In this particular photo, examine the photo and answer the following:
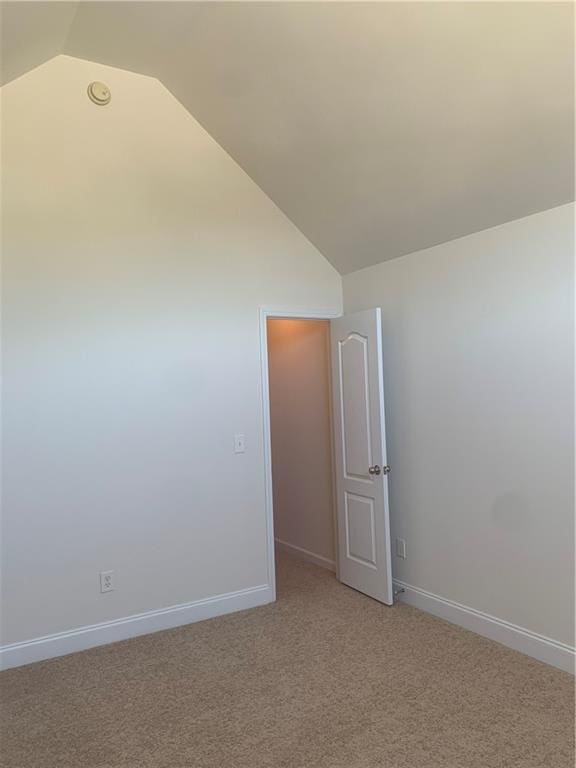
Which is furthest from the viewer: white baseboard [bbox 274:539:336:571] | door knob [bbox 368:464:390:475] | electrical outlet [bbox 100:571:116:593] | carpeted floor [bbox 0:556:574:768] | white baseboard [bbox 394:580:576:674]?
white baseboard [bbox 274:539:336:571]

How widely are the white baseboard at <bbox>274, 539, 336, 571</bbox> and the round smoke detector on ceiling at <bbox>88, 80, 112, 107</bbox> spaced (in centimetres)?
381

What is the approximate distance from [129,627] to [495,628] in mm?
2229

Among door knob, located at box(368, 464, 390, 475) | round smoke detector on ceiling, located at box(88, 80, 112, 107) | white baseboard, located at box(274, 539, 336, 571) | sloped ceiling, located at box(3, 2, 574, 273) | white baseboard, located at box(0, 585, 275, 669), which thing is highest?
round smoke detector on ceiling, located at box(88, 80, 112, 107)

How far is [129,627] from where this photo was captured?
3.29 metres

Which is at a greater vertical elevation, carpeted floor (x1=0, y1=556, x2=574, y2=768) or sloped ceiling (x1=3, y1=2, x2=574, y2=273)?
sloped ceiling (x1=3, y1=2, x2=574, y2=273)

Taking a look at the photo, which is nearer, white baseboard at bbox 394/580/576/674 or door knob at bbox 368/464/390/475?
white baseboard at bbox 394/580/576/674

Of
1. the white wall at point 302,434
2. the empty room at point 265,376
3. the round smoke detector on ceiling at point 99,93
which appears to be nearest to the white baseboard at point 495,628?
the empty room at point 265,376

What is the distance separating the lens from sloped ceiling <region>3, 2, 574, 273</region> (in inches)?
87.6

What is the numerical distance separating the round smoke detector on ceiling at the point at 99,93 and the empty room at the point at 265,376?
0.08 ft

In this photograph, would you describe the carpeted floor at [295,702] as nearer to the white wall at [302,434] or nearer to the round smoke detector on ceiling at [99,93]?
the white wall at [302,434]

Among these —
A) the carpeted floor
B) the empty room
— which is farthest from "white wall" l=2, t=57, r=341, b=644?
the carpeted floor

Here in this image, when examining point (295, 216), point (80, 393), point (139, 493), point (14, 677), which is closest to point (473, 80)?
point (295, 216)

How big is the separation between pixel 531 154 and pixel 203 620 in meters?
3.37

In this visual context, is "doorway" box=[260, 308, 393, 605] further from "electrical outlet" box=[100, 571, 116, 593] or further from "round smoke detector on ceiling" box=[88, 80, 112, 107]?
"round smoke detector on ceiling" box=[88, 80, 112, 107]
